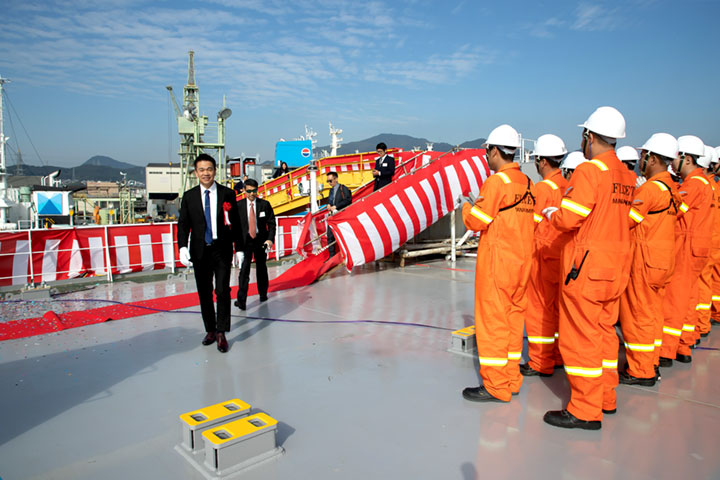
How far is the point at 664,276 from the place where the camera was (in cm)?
341

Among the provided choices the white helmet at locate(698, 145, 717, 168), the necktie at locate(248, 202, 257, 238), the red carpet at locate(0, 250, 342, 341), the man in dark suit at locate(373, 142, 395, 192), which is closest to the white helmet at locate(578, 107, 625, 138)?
the white helmet at locate(698, 145, 717, 168)

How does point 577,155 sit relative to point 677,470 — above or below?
above

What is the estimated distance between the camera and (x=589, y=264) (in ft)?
8.82

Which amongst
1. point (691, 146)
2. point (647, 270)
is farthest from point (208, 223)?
point (691, 146)

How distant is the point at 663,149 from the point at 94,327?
227 inches

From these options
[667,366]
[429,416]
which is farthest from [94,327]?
[667,366]

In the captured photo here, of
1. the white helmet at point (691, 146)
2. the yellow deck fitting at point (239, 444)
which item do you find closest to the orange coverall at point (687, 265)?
the white helmet at point (691, 146)

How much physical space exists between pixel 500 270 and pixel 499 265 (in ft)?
0.11

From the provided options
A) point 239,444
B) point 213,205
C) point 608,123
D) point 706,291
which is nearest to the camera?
point 239,444

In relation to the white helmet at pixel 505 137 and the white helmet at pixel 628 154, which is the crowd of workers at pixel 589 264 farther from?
the white helmet at pixel 628 154

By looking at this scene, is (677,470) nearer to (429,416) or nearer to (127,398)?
(429,416)

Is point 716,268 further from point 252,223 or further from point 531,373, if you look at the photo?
point 252,223

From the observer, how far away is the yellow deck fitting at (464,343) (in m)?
4.11

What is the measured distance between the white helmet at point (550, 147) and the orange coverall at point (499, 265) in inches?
38.6
